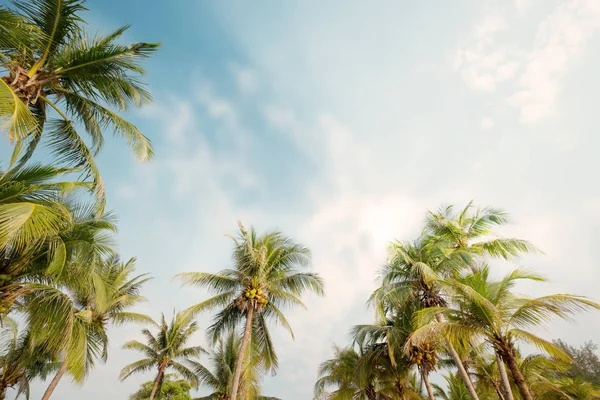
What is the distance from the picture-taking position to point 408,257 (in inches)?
571

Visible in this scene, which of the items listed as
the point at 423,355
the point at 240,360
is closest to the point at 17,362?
the point at 240,360

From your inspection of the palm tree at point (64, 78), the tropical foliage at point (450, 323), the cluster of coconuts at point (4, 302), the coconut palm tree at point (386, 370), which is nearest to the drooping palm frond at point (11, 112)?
the palm tree at point (64, 78)

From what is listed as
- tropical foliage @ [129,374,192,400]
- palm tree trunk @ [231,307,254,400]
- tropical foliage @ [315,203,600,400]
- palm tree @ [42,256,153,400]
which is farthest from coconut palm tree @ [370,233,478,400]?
tropical foliage @ [129,374,192,400]

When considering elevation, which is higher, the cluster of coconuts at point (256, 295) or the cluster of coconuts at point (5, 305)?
the cluster of coconuts at point (256, 295)

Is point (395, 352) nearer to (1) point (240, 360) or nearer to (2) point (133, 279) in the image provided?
(1) point (240, 360)

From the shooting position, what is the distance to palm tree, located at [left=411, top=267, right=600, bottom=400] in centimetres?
740

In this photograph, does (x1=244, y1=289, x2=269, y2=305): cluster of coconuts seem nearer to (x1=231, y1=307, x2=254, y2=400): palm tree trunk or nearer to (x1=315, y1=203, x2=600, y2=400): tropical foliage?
(x1=231, y1=307, x2=254, y2=400): palm tree trunk

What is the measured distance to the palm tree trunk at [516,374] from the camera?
7005mm

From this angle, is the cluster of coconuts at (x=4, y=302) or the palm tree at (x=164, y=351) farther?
the palm tree at (x=164, y=351)

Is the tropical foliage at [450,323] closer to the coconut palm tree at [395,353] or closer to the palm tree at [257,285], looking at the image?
the coconut palm tree at [395,353]

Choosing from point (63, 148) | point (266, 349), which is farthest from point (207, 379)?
point (63, 148)

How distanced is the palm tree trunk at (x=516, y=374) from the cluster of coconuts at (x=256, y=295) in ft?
30.8

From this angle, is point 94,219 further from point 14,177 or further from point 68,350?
point 68,350

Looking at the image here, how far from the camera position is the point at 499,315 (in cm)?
778
